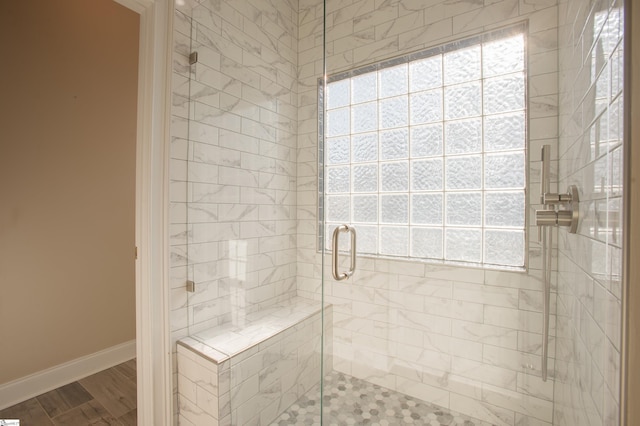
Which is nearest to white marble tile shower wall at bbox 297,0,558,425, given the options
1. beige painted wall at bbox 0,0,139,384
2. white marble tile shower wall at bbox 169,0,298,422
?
white marble tile shower wall at bbox 169,0,298,422

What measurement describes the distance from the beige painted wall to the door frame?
1136mm

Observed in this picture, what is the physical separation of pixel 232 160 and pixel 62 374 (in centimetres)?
200

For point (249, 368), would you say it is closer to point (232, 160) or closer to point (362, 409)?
point (362, 409)

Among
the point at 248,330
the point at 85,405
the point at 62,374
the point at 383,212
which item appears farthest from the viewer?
the point at 62,374

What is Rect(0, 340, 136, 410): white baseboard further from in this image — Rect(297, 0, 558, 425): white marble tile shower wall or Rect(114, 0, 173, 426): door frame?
Rect(297, 0, 558, 425): white marble tile shower wall

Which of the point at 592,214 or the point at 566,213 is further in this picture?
the point at 566,213

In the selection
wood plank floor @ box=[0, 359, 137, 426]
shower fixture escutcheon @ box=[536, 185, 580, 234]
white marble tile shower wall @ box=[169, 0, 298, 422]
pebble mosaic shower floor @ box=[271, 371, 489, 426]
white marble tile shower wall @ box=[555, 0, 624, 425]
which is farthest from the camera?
wood plank floor @ box=[0, 359, 137, 426]

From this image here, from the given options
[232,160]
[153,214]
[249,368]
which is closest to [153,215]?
[153,214]

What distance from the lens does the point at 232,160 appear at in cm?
168

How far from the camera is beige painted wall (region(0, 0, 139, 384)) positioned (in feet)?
6.11

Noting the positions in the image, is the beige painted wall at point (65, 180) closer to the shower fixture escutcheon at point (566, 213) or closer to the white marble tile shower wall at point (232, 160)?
the white marble tile shower wall at point (232, 160)

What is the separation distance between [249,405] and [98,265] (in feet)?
5.70

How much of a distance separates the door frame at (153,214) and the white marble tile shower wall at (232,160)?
0.04 metres

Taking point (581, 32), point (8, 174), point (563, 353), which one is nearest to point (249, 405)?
point (563, 353)
